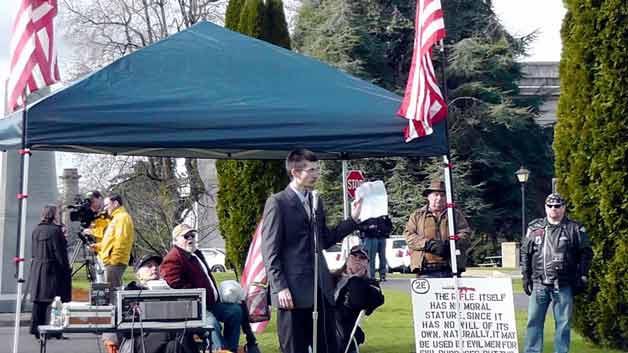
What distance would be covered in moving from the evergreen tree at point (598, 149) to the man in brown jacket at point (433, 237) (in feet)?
7.58

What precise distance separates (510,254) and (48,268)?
2867cm

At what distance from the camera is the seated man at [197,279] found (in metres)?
9.27

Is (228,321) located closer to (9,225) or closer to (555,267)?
(555,267)

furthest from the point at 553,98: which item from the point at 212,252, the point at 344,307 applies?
the point at 344,307

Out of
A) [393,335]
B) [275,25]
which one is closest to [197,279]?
[393,335]

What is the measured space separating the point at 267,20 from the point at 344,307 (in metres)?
10.2

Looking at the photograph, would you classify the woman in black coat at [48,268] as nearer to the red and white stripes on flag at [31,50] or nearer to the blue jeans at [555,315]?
the red and white stripes on flag at [31,50]

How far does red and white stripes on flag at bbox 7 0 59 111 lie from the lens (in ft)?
28.2

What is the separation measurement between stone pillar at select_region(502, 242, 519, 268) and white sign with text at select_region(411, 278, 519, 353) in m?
30.7

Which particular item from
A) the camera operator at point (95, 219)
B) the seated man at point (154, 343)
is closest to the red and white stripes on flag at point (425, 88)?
the seated man at point (154, 343)

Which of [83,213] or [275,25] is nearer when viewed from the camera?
[83,213]

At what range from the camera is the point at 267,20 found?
18.4 meters

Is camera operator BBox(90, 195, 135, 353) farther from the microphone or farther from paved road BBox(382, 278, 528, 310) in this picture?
paved road BBox(382, 278, 528, 310)

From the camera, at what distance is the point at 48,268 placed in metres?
12.7
